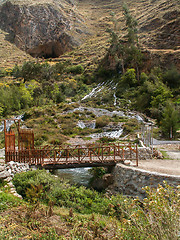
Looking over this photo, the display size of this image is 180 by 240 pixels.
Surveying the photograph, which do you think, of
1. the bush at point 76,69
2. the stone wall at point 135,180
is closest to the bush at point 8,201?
the stone wall at point 135,180

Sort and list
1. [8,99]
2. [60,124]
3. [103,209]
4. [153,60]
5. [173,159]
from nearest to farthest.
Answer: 1. [103,209]
2. [173,159]
3. [60,124]
4. [8,99]
5. [153,60]

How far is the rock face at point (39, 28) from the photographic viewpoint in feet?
242

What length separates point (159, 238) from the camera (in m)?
3.89

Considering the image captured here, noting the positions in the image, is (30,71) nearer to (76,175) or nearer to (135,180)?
(76,175)

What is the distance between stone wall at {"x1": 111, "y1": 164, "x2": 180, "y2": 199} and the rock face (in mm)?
71925

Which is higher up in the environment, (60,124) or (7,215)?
(60,124)

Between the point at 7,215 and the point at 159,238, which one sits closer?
the point at 159,238

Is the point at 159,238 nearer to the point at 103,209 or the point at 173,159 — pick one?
the point at 103,209

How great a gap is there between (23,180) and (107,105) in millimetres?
27003

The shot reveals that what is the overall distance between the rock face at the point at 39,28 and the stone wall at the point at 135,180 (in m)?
71.9

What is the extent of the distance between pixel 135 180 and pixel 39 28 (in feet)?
259

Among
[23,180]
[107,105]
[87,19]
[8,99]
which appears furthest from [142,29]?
[23,180]

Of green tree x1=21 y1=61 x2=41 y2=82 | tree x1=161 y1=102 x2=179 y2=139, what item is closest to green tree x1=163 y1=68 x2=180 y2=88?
tree x1=161 y1=102 x2=179 y2=139

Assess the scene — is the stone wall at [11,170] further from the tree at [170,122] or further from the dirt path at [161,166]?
the tree at [170,122]
